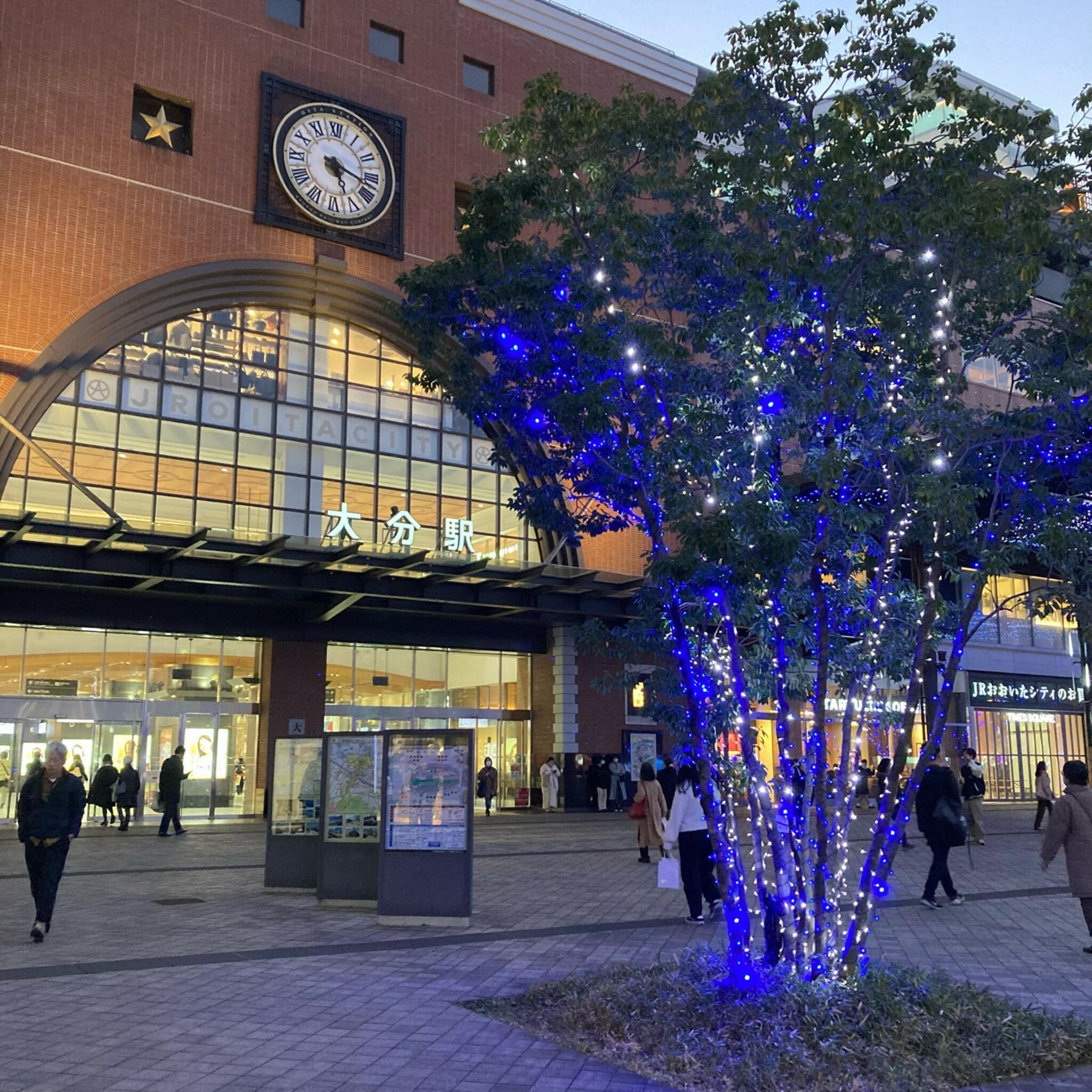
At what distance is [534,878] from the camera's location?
567 inches

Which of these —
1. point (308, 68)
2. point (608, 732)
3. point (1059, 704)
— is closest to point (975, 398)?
point (1059, 704)

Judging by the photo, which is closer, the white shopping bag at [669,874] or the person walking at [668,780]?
the white shopping bag at [669,874]

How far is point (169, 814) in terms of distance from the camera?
21.6 metres

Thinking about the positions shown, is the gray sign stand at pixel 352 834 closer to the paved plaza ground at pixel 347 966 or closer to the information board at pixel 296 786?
the paved plaza ground at pixel 347 966

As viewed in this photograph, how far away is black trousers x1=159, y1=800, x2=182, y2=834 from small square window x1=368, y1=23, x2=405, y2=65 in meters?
19.6

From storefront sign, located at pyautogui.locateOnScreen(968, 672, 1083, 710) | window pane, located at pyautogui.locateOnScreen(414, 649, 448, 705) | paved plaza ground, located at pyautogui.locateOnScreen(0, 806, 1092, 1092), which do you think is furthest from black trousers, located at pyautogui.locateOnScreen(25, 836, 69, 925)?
storefront sign, located at pyautogui.locateOnScreen(968, 672, 1083, 710)

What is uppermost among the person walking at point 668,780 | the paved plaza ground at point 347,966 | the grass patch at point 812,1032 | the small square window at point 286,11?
the small square window at point 286,11

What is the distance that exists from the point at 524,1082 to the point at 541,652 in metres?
26.0

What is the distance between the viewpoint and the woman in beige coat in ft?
49.0

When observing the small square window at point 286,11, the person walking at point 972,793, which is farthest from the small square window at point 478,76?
the person walking at point 972,793

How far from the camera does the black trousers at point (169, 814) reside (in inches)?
843

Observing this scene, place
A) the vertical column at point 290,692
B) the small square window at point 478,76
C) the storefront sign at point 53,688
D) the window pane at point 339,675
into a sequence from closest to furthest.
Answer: the storefront sign at point 53,688
the vertical column at point 290,692
the window pane at point 339,675
the small square window at point 478,76

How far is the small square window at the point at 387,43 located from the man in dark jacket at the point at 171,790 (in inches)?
745

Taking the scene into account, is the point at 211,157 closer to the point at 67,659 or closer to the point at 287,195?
the point at 287,195
